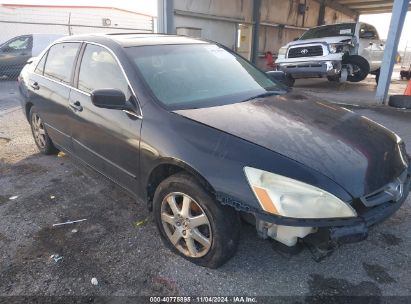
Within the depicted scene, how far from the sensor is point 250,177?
6.60ft

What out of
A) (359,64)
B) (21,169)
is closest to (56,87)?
(21,169)

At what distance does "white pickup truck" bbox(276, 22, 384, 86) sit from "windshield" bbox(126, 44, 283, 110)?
6.72 m

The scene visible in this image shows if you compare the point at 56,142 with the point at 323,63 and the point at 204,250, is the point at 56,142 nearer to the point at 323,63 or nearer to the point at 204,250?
the point at 204,250

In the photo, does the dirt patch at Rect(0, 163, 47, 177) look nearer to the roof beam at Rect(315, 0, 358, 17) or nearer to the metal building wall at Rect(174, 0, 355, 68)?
the metal building wall at Rect(174, 0, 355, 68)

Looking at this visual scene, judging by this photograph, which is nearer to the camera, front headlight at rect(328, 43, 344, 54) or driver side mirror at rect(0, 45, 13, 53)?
front headlight at rect(328, 43, 344, 54)

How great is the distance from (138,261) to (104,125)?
116 centimetres

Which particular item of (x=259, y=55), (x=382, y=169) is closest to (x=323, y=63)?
(x=259, y=55)

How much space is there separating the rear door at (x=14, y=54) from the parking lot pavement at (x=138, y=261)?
10.3 metres

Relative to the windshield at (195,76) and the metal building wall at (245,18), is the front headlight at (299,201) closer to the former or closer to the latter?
the windshield at (195,76)

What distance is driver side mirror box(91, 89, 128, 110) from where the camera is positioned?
253 cm

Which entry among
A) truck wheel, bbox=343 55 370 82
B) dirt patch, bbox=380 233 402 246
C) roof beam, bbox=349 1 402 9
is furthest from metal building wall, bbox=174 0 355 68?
dirt patch, bbox=380 233 402 246

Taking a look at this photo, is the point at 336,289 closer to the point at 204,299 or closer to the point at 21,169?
the point at 204,299

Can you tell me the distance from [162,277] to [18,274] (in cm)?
100

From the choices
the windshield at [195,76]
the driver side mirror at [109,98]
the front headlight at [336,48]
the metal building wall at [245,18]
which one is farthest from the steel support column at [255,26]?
the driver side mirror at [109,98]
